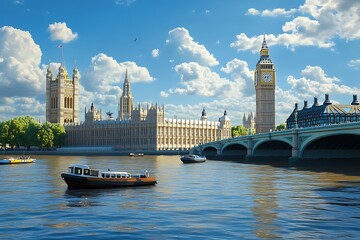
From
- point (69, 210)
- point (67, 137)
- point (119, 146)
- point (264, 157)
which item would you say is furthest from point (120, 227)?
point (67, 137)

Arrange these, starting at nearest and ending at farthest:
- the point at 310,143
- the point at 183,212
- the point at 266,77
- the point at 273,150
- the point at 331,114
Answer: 1. the point at 183,212
2. the point at 310,143
3. the point at 273,150
4. the point at 331,114
5. the point at 266,77

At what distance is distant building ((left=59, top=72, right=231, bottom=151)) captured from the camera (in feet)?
525

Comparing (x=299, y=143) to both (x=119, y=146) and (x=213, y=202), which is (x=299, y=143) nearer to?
(x=213, y=202)

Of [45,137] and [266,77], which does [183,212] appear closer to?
[45,137]

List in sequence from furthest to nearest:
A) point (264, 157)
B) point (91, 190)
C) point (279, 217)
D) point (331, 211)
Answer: point (264, 157)
point (91, 190)
point (331, 211)
point (279, 217)

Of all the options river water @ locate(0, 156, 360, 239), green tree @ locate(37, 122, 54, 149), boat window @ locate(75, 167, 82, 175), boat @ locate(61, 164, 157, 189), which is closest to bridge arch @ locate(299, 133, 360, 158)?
river water @ locate(0, 156, 360, 239)

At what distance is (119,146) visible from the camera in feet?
548

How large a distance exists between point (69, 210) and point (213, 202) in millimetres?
8157

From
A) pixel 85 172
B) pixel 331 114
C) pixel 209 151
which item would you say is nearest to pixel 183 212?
pixel 85 172

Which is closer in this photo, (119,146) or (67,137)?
(119,146)

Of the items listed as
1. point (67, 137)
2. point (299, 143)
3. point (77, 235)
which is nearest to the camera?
point (77, 235)

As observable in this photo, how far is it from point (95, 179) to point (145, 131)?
406 feet

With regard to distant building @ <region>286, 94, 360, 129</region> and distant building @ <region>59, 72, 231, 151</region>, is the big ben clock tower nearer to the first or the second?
distant building @ <region>286, 94, 360, 129</region>

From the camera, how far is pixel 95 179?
37.8m
